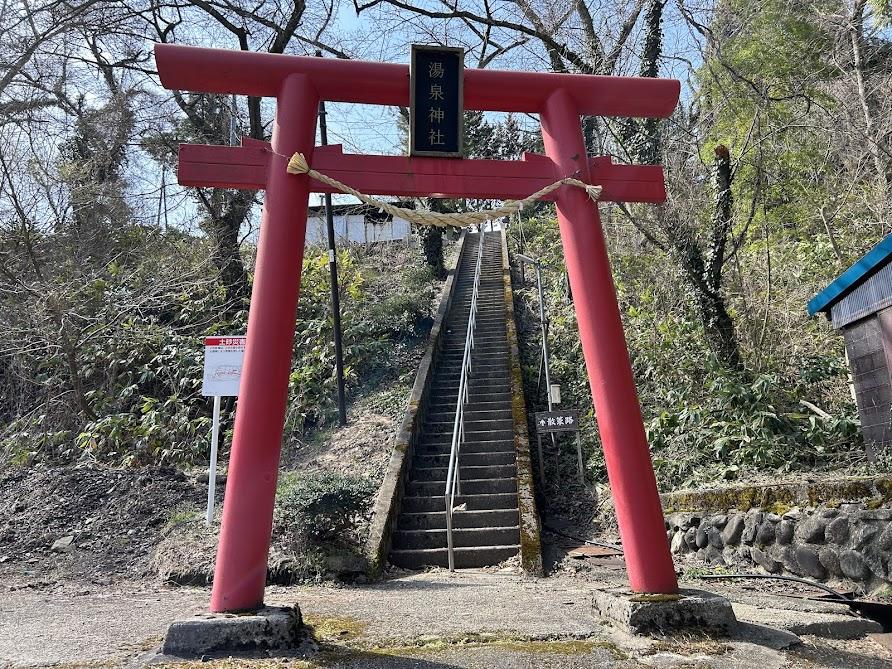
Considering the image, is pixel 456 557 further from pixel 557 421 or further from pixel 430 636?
pixel 430 636

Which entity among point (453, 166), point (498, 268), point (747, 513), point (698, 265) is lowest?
point (747, 513)

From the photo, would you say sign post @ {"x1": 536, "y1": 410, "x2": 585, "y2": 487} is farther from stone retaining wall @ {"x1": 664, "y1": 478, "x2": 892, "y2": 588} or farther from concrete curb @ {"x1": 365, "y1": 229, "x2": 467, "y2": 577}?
stone retaining wall @ {"x1": 664, "y1": 478, "x2": 892, "y2": 588}

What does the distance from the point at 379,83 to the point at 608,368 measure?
2.53 metres

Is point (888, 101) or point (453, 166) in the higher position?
point (888, 101)

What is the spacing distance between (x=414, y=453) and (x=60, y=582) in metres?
5.02

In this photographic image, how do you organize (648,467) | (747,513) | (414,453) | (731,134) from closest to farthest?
(648,467) < (747,513) < (414,453) < (731,134)

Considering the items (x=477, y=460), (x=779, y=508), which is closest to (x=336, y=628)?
(x=779, y=508)

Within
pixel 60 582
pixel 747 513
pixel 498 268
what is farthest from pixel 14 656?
pixel 498 268

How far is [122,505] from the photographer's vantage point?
7688 millimetres

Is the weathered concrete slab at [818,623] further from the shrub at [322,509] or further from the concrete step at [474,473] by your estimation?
the concrete step at [474,473]

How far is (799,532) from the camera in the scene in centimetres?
594

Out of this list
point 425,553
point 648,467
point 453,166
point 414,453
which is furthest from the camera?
point 414,453

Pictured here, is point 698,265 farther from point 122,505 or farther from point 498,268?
point 498,268

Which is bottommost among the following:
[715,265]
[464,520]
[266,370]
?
[464,520]
